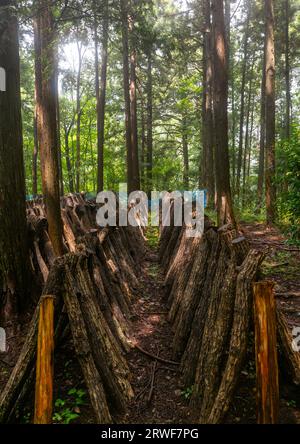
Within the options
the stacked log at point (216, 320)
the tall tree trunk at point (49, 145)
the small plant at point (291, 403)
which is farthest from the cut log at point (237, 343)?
the tall tree trunk at point (49, 145)

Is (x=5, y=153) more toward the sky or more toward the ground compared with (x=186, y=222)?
more toward the sky

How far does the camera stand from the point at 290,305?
5520mm

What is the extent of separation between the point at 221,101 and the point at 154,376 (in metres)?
6.72

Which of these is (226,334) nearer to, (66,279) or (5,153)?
(66,279)

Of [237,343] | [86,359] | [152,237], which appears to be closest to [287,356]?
[237,343]

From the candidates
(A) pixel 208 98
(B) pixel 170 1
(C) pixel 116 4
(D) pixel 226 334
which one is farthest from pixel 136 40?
(B) pixel 170 1

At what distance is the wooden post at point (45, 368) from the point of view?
9.28ft

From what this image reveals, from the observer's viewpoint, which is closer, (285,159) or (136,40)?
(285,159)

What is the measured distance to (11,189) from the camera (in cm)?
514

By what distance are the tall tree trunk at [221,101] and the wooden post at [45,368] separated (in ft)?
21.8

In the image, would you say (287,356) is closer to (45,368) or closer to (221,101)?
(45,368)

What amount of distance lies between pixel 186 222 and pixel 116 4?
4306 millimetres

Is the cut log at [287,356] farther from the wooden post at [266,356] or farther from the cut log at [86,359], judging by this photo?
the cut log at [86,359]

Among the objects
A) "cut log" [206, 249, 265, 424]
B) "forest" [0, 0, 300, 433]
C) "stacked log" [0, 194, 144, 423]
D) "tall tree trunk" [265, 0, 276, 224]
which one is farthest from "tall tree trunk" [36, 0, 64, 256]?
"tall tree trunk" [265, 0, 276, 224]
